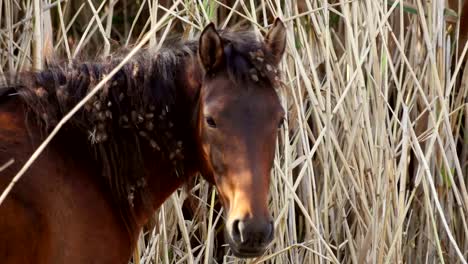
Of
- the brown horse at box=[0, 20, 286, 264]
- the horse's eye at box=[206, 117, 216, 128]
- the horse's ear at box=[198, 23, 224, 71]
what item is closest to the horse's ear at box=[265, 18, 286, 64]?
the brown horse at box=[0, 20, 286, 264]

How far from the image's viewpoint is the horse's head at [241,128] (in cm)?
237

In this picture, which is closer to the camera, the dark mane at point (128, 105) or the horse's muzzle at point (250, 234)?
the horse's muzzle at point (250, 234)

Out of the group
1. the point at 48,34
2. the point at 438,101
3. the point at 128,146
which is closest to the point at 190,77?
the point at 128,146

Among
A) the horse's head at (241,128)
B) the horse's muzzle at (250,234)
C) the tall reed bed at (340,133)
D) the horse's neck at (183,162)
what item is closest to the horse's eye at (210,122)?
the horse's head at (241,128)

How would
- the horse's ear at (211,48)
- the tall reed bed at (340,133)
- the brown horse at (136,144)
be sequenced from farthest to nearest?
1. the tall reed bed at (340,133)
2. the horse's ear at (211,48)
3. the brown horse at (136,144)

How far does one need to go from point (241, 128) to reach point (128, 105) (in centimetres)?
38

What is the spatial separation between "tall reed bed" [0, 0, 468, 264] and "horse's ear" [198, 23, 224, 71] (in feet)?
2.25

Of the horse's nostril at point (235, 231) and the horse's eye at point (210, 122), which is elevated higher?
the horse's eye at point (210, 122)

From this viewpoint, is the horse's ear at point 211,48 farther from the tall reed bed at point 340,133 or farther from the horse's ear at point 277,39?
the tall reed bed at point 340,133

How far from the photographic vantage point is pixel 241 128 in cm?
245

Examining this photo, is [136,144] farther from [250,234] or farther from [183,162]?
[250,234]

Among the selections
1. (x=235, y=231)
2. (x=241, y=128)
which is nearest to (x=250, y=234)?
(x=235, y=231)

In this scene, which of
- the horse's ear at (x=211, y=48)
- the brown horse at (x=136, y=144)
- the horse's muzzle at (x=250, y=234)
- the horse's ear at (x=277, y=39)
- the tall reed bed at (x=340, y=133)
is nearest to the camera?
the horse's muzzle at (x=250, y=234)

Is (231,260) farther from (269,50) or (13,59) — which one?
(269,50)
